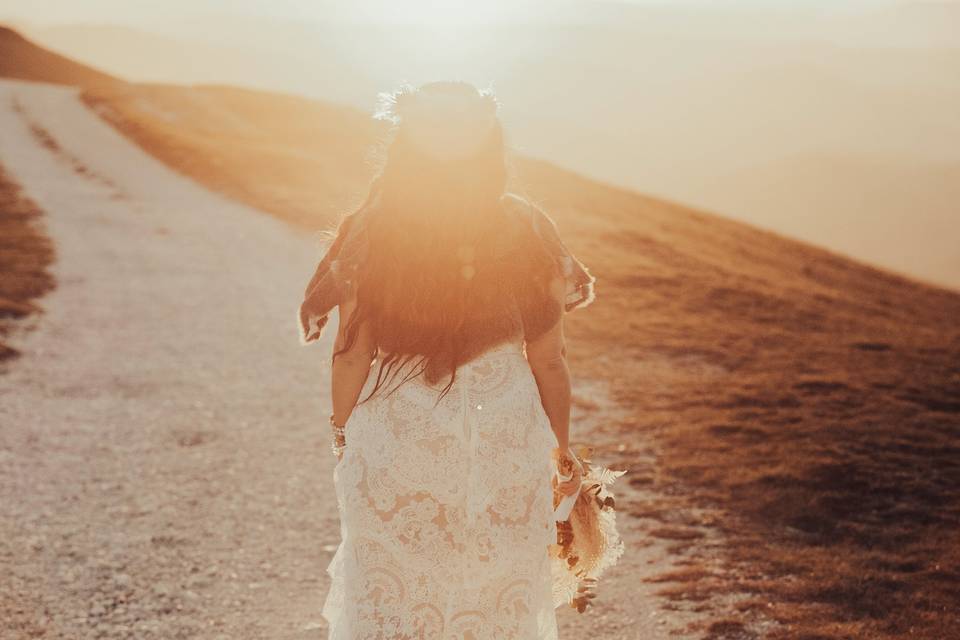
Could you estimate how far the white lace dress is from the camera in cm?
267

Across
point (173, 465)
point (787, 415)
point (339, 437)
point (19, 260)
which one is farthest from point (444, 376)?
point (19, 260)

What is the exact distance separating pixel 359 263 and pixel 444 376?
0.45 meters

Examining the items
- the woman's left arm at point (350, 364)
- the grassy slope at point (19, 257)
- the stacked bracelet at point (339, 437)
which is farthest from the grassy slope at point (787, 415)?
the grassy slope at point (19, 257)

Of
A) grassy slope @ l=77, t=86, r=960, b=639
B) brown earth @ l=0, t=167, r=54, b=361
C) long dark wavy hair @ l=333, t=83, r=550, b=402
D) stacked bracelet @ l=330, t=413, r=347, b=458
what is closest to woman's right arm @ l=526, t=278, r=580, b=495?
long dark wavy hair @ l=333, t=83, r=550, b=402

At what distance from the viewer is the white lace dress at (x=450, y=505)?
2.67 metres

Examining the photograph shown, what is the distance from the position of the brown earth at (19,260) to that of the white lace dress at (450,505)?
835cm

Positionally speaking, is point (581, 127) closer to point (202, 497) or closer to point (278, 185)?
point (278, 185)

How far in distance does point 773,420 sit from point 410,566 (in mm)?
6155

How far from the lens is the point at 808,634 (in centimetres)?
447

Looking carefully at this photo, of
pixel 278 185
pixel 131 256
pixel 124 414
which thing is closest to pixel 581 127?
pixel 278 185

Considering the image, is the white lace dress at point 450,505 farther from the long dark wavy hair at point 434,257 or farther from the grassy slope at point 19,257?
the grassy slope at point 19,257

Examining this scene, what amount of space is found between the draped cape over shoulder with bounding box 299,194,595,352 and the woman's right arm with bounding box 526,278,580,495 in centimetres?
4

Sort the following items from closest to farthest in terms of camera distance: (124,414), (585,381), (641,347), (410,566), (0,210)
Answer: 1. (410,566)
2. (124,414)
3. (585,381)
4. (641,347)
5. (0,210)

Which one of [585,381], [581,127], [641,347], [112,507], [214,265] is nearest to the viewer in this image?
[112,507]
